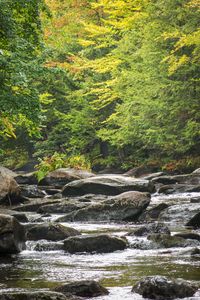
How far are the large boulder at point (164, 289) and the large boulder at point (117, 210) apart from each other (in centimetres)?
668

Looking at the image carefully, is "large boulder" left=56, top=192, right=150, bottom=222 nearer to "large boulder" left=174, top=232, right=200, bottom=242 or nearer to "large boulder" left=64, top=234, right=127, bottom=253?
"large boulder" left=174, top=232, right=200, bottom=242

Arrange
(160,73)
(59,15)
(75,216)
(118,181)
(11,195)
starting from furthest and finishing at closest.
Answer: (59,15), (160,73), (118,181), (11,195), (75,216)

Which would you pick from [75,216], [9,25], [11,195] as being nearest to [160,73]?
[11,195]

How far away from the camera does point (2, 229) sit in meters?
8.77

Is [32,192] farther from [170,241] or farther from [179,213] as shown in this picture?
[170,241]

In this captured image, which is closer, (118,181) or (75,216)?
(75,216)

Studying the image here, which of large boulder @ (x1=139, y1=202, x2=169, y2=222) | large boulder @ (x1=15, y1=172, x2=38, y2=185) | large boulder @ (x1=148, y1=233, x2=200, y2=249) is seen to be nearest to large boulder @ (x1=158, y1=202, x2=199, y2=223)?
large boulder @ (x1=139, y1=202, x2=169, y2=222)

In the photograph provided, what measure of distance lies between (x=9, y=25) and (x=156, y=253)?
17.1 feet

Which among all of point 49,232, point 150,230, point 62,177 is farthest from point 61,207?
point 62,177

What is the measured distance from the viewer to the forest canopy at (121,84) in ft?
64.0

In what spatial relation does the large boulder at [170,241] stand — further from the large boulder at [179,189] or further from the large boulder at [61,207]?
the large boulder at [179,189]

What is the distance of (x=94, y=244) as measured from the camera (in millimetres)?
8922

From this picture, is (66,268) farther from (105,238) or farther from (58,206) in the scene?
(58,206)

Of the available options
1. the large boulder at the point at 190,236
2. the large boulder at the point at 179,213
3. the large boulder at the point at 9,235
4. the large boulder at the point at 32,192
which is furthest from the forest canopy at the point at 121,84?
the large boulder at the point at 190,236
